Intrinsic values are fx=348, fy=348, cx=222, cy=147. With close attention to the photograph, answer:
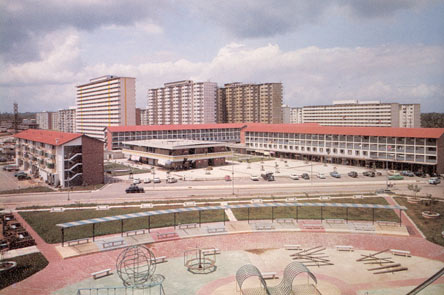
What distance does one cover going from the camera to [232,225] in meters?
29.9

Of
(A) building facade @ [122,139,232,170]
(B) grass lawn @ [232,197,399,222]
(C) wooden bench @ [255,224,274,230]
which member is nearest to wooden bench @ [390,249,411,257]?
(B) grass lawn @ [232,197,399,222]

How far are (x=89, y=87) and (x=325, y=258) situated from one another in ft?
401

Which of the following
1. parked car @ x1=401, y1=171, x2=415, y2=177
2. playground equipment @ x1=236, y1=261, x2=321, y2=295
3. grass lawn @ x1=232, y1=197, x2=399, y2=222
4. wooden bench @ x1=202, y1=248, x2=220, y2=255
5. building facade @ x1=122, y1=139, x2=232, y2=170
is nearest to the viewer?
playground equipment @ x1=236, y1=261, x2=321, y2=295

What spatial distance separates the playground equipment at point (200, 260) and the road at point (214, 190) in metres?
16.5

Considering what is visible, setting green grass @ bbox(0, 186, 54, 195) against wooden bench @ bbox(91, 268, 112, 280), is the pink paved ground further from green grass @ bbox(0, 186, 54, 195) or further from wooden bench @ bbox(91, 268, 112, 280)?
green grass @ bbox(0, 186, 54, 195)

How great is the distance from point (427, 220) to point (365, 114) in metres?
115

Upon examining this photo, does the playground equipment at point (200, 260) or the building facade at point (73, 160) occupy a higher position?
the building facade at point (73, 160)

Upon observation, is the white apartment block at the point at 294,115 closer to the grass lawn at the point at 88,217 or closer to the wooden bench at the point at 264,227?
the grass lawn at the point at 88,217

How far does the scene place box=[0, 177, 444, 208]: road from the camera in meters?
40.4

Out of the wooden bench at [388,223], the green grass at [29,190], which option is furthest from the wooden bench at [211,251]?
the green grass at [29,190]

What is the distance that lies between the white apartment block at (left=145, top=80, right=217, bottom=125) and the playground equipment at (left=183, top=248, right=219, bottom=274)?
105083 mm

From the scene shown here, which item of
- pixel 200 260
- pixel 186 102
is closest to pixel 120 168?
pixel 200 260

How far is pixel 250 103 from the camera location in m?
133

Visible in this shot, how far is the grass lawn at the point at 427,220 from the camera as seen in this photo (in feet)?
89.7
